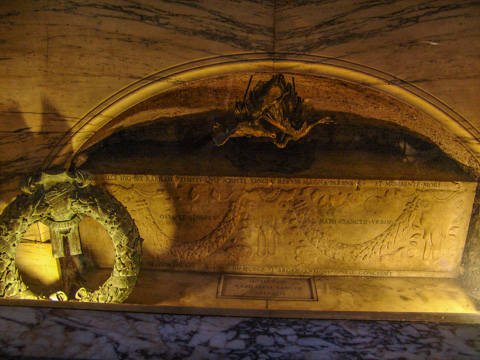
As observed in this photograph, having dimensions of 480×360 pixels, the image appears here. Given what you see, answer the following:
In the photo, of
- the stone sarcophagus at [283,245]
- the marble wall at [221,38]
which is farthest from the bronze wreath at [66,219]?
the marble wall at [221,38]

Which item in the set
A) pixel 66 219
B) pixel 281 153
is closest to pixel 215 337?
pixel 66 219

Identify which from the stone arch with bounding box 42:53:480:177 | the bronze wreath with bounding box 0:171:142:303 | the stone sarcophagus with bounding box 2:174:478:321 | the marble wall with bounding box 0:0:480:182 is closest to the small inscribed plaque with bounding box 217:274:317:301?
the stone sarcophagus with bounding box 2:174:478:321

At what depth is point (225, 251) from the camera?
306cm

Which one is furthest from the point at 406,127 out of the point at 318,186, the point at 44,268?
the point at 44,268

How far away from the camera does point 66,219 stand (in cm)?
247

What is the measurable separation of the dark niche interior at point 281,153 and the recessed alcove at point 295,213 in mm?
18

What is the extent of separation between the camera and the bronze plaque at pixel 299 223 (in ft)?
9.39

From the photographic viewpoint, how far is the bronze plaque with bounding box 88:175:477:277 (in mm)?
2861

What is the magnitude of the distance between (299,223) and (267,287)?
0.60 meters

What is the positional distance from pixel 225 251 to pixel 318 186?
980 mm

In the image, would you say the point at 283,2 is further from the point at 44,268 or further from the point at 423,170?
the point at 44,268

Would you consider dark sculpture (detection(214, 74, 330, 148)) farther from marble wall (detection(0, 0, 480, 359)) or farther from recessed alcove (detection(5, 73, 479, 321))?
marble wall (detection(0, 0, 480, 359))

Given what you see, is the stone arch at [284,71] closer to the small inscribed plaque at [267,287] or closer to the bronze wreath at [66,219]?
the bronze wreath at [66,219]

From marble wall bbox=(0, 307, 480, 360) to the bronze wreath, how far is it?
0.92 m
